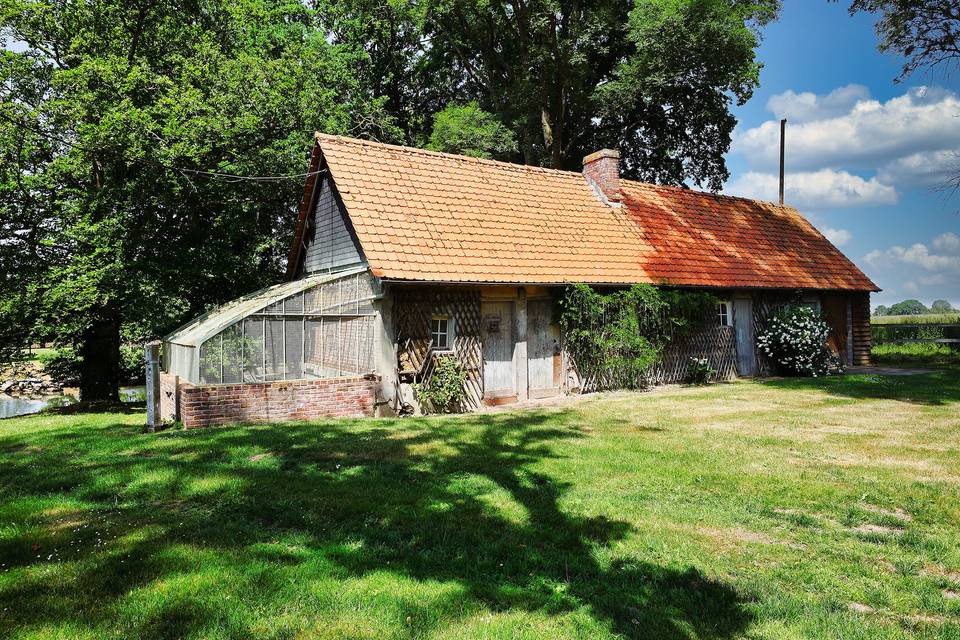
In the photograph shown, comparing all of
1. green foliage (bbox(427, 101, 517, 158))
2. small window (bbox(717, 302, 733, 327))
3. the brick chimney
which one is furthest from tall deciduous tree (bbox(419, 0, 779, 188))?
small window (bbox(717, 302, 733, 327))

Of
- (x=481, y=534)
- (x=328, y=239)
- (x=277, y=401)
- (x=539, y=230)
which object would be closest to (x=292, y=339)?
(x=277, y=401)

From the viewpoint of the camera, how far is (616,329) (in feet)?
Result: 49.2

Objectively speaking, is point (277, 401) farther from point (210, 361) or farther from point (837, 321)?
point (837, 321)

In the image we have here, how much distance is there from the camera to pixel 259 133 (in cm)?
1745

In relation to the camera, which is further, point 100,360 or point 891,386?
Result: point 100,360

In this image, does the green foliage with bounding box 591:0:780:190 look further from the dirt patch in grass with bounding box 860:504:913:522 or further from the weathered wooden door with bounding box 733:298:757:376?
the dirt patch in grass with bounding box 860:504:913:522

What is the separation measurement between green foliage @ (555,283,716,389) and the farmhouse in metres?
0.39

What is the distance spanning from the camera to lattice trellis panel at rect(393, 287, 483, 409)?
1220cm

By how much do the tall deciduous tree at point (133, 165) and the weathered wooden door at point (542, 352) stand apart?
29.7ft

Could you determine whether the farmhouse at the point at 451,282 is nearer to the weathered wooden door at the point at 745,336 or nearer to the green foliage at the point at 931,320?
the weathered wooden door at the point at 745,336

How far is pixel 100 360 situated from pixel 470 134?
16713mm

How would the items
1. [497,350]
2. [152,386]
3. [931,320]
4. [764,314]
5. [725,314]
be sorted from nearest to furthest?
[152,386], [497,350], [725,314], [764,314], [931,320]

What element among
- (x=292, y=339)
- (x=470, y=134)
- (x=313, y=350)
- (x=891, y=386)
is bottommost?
(x=891, y=386)

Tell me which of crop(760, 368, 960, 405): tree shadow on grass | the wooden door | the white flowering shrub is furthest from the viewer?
the wooden door
